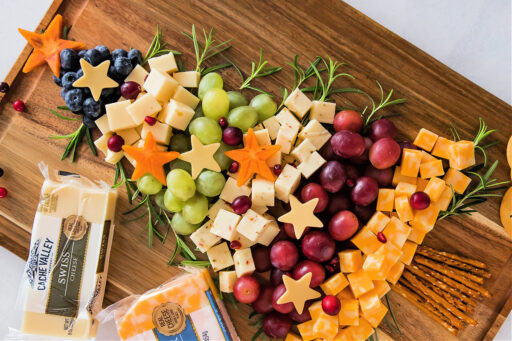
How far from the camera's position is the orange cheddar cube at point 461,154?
1161 millimetres

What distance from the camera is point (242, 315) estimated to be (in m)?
1.24

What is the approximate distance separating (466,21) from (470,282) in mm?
958

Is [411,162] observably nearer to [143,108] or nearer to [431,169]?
[431,169]

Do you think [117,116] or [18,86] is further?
→ [18,86]

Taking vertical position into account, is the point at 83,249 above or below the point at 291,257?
below

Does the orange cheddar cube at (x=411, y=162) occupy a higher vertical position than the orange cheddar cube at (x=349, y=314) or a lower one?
higher

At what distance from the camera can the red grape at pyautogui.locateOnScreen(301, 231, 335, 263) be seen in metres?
1.11

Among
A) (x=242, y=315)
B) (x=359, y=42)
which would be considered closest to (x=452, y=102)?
(x=359, y=42)

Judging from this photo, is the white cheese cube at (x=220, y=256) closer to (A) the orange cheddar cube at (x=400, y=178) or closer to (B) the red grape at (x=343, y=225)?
(B) the red grape at (x=343, y=225)

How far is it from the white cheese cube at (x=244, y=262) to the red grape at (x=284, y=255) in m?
0.07

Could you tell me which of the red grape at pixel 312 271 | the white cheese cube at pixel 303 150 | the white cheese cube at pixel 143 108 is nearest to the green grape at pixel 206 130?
the white cheese cube at pixel 143 108

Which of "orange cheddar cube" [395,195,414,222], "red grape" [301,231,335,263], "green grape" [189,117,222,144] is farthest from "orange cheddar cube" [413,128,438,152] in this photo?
"green grape" [189,117,222,144]

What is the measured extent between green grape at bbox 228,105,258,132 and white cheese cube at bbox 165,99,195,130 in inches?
4.9

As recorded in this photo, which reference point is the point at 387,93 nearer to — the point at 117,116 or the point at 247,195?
the point at 247,195
